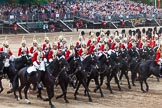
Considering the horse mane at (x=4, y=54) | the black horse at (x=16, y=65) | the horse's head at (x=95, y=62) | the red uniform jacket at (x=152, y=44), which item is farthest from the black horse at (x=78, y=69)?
the red uniform jacket at (x=152, y=44)

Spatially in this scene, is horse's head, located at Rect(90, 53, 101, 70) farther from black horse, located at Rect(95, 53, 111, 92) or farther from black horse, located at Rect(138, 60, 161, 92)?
black horse, located at Rect(138, 60, 161, 92)

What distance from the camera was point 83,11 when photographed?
2351 inches

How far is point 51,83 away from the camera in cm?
1838

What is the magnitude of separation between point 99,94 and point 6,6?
3220 cm

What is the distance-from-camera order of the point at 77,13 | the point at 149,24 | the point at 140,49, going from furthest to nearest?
the point at 149,24 < the point at 77,13 < the point at 140,49

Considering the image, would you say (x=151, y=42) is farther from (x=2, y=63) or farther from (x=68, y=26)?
(x=68, y=26)

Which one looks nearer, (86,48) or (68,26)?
(86,48)

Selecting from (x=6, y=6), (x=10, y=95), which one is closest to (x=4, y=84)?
(x=10, y=95)

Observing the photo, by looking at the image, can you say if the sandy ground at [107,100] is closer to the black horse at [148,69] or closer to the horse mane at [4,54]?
the black horse at [148,69]

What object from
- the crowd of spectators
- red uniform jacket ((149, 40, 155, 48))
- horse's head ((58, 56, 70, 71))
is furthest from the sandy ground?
the crowd of spectators

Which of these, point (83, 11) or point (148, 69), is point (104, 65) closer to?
point (148, 69)

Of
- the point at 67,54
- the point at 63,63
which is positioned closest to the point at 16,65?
the point at 67,54

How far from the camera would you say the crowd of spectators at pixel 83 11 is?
49.4 m

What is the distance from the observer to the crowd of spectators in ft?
162
